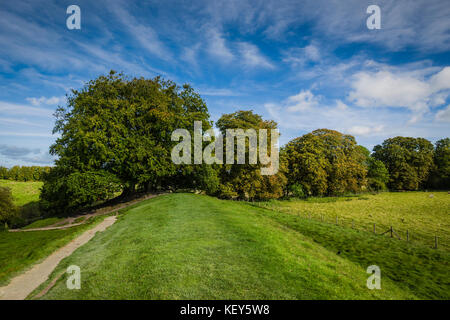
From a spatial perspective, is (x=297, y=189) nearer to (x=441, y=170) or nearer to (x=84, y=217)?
(x=84, y=217)

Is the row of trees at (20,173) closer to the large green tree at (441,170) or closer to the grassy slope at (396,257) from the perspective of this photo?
the grassy slope at (396,257)

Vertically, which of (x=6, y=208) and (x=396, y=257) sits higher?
(x=6, y=208)

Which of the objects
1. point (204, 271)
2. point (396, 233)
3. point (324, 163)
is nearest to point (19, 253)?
point (204, 271)

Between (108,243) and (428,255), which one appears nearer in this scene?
(108,243)

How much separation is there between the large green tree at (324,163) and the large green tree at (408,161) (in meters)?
20.8

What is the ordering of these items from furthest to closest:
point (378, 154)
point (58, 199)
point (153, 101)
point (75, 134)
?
1. point (378, 154)
2. point (153, 101)
3. point (58, 199)
4. point (75, 134)

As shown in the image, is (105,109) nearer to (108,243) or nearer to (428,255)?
(108,243)

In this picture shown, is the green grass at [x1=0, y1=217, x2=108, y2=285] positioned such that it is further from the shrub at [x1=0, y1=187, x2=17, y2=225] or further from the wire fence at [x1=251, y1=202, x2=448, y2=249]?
the wire fence at [x1=251, y1=202, x2=448, y2=249]

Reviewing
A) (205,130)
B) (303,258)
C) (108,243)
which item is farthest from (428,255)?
(205,130)

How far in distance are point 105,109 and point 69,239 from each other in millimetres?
18309

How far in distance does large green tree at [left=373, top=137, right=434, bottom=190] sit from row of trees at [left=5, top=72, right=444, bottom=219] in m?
21.9

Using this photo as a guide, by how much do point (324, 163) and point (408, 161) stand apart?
132 ft

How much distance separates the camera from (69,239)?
52.2ft

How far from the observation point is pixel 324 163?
48.5 m
